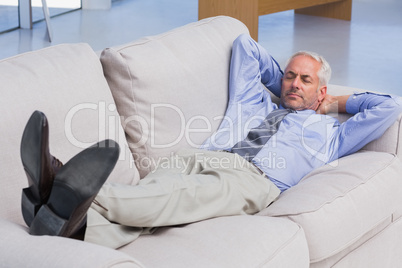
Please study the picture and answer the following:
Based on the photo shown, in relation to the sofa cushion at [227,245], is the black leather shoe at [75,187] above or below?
above

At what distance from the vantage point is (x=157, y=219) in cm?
191

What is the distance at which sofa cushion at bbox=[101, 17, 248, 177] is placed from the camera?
232cm

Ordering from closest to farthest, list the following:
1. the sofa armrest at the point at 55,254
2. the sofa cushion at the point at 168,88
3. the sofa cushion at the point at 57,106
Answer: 1. the sofa armrest at the point at 55,254
2. the sofa cushion at the point at 57,106
3. the sofa cushion at the point at 168,88

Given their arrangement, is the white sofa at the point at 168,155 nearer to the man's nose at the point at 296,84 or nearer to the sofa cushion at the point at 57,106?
the sofa cushion at the point at 57,106

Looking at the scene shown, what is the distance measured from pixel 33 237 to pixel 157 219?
1.39 ft

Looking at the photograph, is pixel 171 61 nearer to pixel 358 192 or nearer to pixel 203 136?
pixel 203 136

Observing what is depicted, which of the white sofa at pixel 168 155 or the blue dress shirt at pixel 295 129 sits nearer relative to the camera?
the white sofa at pixel 168 155

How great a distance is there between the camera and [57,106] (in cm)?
203

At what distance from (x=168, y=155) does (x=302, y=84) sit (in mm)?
639

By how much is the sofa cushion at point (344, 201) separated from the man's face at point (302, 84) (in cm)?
29

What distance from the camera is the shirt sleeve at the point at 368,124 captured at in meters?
2.51

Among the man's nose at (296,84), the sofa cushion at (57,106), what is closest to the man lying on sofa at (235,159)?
the man's nose at (296,84)

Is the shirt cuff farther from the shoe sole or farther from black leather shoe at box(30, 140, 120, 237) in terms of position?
the shoe sole

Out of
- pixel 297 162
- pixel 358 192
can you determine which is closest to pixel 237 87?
pixel 297 162
